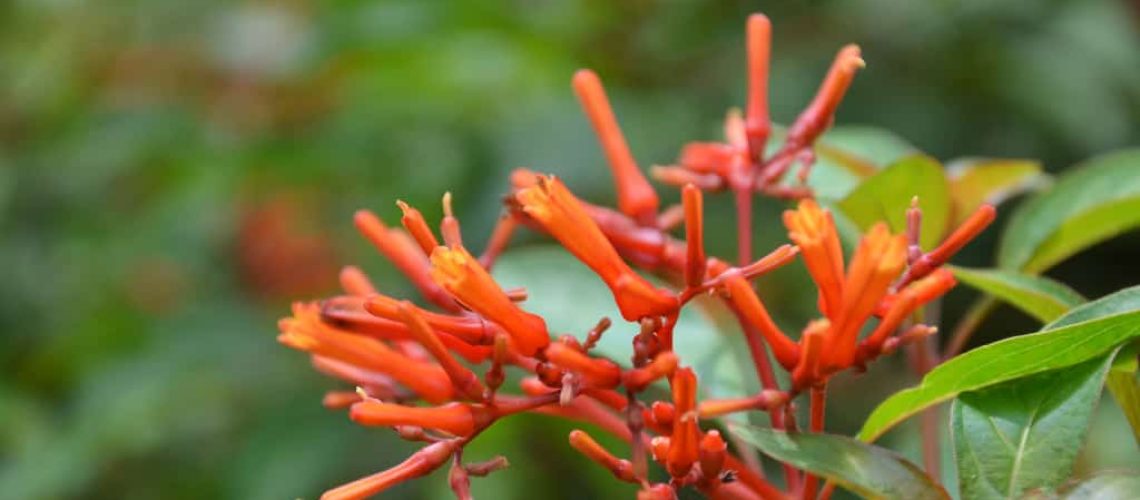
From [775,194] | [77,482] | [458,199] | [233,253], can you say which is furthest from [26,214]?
[775,194]

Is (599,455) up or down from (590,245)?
down

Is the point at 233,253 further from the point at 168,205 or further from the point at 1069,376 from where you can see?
the point at 1069,376

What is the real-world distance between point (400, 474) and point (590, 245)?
0.60 feet

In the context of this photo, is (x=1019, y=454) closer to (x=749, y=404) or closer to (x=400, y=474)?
(x=749, y=404)

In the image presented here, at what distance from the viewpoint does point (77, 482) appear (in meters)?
2.18

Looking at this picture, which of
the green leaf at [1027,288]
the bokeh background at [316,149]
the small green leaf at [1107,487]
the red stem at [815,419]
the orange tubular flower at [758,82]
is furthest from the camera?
the bokeh background at [316,149]

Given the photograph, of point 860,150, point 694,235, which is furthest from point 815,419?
point 860,150

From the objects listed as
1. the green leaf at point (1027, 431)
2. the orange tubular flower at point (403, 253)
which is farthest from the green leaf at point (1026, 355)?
the orange tubular flower at point (403, 253)

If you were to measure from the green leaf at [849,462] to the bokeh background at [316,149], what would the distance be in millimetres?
1211

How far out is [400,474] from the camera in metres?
0.83

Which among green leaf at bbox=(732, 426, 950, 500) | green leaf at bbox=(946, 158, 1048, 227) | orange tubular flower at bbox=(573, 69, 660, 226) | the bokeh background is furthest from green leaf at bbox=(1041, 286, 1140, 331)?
the bokeh background

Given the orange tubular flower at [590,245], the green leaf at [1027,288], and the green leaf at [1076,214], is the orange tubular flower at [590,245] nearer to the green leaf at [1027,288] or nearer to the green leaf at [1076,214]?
the green leaf at [1027,288]

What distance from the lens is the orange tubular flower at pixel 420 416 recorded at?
0.78 m

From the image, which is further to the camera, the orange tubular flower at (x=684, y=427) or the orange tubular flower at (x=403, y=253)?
the orange tubular flower at (x=403, y=253)
